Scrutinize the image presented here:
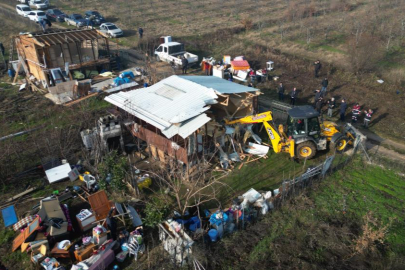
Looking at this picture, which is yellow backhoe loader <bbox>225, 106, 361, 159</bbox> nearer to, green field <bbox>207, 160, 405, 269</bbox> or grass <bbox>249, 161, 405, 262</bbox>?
grass <bbox>249, 161, 405, 262</bbox>

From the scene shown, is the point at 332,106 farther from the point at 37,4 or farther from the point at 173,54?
the point at 37,4

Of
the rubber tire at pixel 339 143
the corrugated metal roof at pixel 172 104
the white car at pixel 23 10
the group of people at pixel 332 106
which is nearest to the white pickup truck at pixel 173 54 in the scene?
the group of people at pixel 332 106

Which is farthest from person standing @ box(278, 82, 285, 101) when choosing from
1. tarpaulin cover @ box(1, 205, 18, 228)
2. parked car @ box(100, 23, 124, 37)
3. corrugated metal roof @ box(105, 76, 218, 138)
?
parked car @ box(100, 23, 124, 37)

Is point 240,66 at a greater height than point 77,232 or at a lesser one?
greater

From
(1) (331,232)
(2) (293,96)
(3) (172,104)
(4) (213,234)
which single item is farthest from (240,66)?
(4) (213,234)

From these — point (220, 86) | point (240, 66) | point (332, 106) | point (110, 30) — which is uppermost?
point (220, 86)

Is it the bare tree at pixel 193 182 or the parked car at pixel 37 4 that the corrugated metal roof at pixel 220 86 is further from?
the parked car at pixel 37 4
